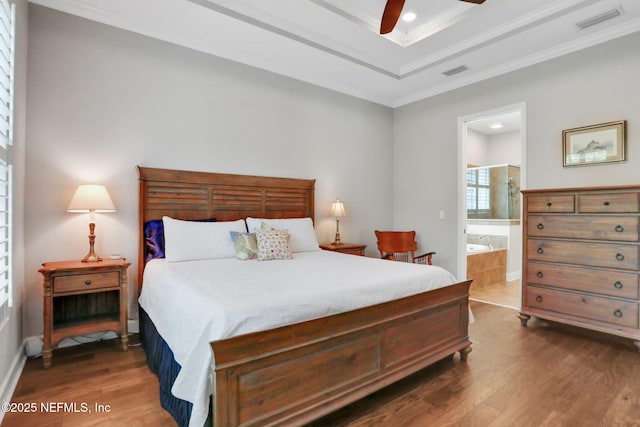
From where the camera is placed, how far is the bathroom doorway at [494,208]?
5.03 metres

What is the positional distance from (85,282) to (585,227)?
4.16 metres

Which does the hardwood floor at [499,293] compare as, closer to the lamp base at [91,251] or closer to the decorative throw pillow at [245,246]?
the decorative throw pillow at [245,246]

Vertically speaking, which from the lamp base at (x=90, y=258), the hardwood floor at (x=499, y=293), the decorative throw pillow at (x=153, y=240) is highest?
the decorative throw pillow at (x=153, y=240)

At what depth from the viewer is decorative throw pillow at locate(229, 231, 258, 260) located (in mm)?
2969

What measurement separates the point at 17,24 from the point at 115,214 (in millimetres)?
1497

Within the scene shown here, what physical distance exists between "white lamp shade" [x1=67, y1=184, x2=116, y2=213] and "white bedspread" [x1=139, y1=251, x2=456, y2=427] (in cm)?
60

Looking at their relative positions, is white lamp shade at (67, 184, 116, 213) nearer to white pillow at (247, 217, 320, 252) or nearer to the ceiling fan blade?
white pillow at (247, 217, 320, 252)

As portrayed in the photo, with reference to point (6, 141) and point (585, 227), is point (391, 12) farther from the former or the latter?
point (6, 141)

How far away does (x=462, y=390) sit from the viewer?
2.14m

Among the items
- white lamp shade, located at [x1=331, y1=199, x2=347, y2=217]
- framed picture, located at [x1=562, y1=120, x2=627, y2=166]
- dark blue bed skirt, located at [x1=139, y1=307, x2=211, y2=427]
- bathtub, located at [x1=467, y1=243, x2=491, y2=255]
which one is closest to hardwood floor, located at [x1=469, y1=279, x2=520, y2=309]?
bathtub, located at [x1=467, y1=243, x2=491, y2=255]

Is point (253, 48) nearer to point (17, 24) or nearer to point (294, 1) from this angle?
point (294, 1)

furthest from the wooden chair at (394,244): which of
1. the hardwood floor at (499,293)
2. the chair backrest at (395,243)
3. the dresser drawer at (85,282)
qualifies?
the dresser drawer at (85,282)

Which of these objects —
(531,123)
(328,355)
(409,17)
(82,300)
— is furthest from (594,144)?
(82,300)

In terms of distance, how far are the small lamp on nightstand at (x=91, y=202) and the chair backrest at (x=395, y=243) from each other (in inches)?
121
